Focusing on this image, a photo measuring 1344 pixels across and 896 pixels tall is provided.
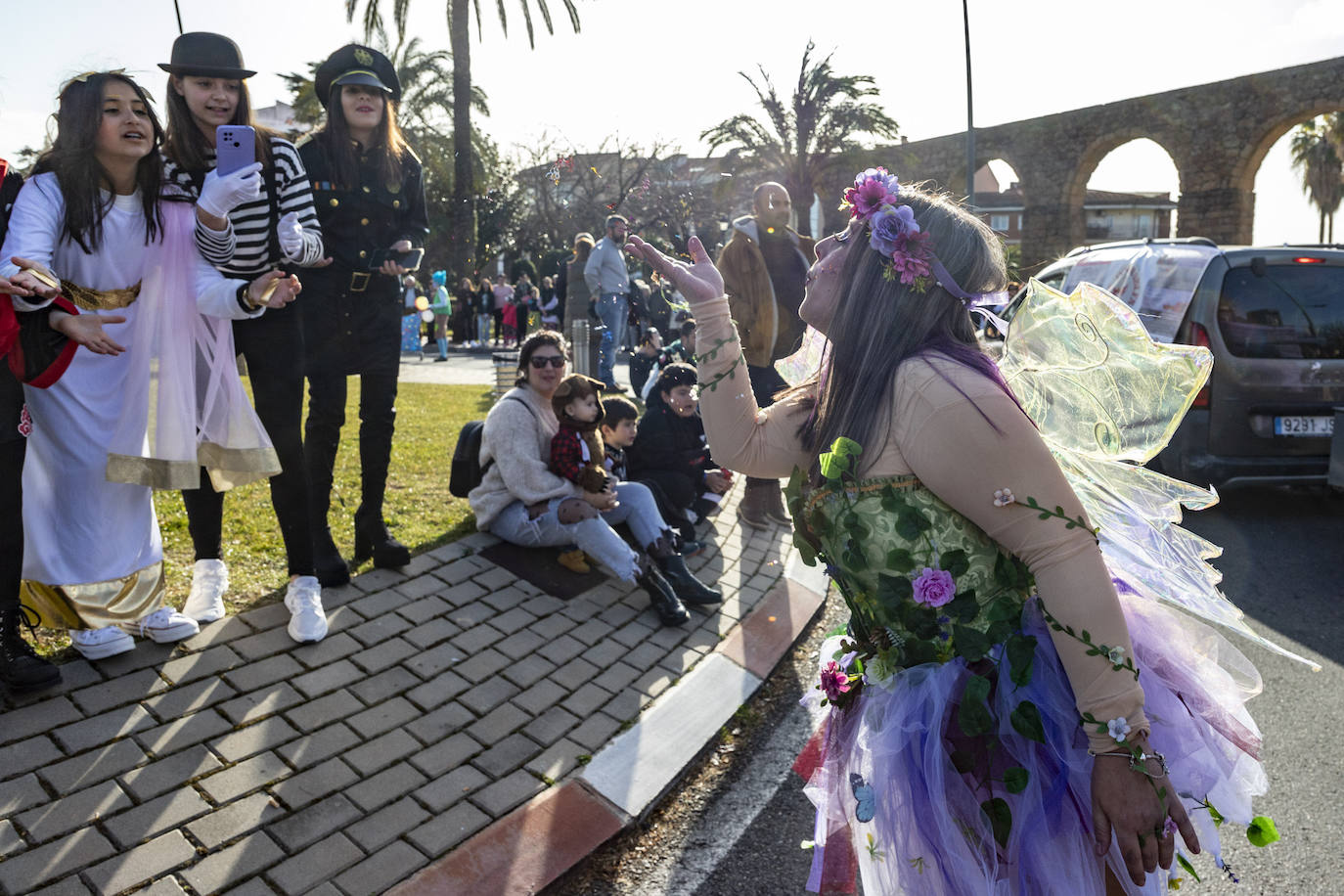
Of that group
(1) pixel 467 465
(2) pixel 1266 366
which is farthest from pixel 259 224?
(2) pixel 1266 366

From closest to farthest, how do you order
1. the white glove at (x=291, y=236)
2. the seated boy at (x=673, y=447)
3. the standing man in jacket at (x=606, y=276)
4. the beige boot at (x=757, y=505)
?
the white glove at (x=291, y=236)
the seated boy at (x=673, y=447)
the beige boot at (x=757, y=505)
the standing man in jacket at (x=606, y=276)

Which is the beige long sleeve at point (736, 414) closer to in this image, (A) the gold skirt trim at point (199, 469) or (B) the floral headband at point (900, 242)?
(B) the floral headband at point (900, 242)

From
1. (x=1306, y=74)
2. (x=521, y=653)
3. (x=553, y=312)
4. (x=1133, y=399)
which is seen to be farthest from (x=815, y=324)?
(x=1306, y=74)

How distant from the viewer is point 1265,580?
5469mm

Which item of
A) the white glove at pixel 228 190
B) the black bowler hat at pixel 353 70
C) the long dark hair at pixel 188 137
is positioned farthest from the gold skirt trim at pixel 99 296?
the black bowler hat at pixel 353 70

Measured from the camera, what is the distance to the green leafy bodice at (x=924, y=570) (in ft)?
5.47

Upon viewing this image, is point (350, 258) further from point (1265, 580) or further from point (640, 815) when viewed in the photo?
point (1265, 580)

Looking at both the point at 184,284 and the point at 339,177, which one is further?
the point at 339,177

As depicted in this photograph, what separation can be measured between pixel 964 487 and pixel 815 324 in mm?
481

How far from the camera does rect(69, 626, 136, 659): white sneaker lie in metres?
3.37

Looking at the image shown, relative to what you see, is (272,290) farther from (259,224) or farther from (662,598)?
(662,598)

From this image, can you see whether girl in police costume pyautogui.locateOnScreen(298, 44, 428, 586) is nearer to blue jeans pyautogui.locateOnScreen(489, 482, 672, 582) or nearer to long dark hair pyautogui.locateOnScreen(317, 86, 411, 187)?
long dark hair pyautogui.locateOnScreen(317, 86, 411, 187)

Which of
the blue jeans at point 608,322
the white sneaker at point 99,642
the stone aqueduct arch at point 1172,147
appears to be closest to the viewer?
the white sneaker at point 99,642

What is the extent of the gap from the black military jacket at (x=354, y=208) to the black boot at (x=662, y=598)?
204 centimetres
